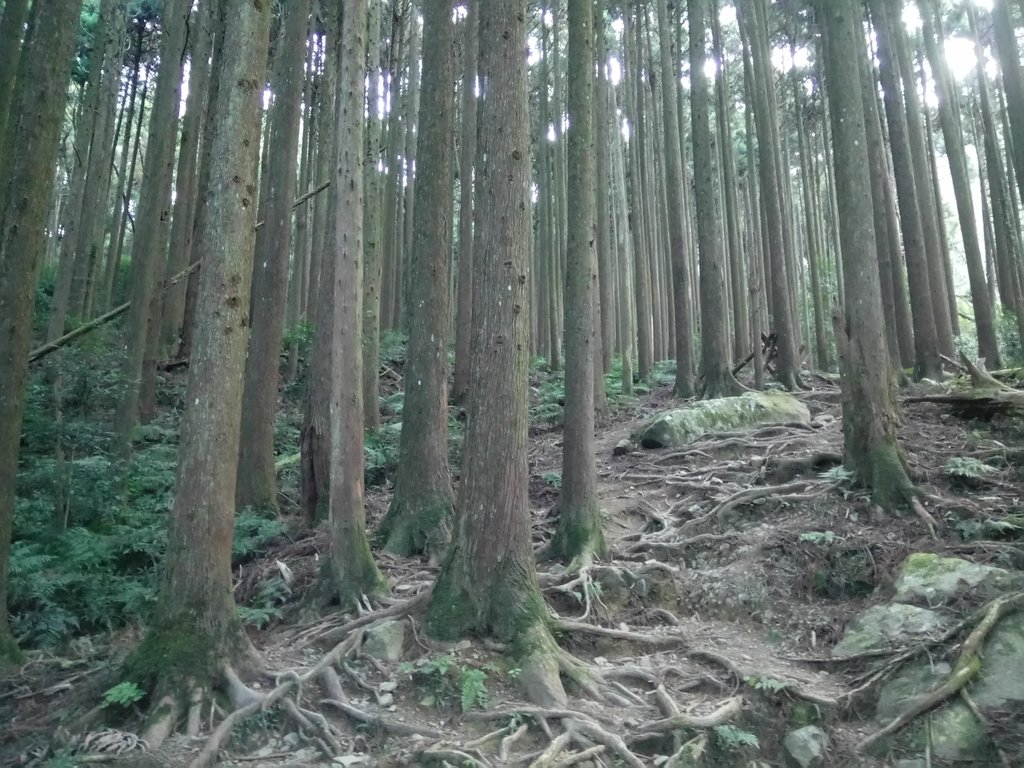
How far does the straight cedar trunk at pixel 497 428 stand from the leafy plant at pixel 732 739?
1.42 m

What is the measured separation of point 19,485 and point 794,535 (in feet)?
34.0

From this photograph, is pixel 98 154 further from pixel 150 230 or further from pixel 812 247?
pixel 812 247

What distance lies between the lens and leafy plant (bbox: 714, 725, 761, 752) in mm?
4984

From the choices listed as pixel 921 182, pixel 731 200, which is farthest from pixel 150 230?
pixel 921 182

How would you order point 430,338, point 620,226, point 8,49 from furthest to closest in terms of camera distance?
point 620,226 → point 430,338 → point 8,49

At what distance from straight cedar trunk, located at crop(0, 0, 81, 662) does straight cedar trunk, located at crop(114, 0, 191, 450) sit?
4.53 m

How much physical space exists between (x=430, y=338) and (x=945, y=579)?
5894mm

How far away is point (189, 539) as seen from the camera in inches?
200

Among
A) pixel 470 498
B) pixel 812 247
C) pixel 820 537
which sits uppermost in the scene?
pixel 812 247

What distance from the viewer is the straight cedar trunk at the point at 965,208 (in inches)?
589

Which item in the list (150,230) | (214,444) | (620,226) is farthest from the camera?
(620,226)

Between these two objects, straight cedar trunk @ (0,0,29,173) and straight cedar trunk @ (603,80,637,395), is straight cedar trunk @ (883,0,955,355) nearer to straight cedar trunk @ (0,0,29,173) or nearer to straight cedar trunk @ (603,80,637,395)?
straight cedar trunk @ (603,80,637,395)

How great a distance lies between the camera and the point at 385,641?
5801 mm

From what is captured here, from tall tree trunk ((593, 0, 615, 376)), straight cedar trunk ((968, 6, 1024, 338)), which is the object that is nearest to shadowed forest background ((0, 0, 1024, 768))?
tall tree trunk ((593, 0, 615, 376))
